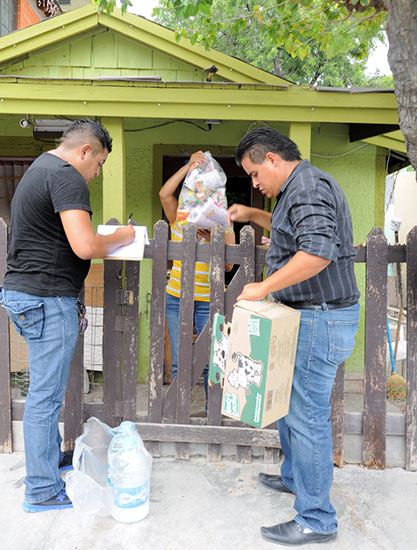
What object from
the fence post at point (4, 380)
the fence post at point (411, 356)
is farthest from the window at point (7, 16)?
the fence post at point (411, 356)

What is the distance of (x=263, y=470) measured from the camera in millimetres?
2908

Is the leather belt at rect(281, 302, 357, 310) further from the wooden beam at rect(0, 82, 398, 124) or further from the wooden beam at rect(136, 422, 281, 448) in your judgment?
the wooden beam at rect(0, 82, 398, 124)

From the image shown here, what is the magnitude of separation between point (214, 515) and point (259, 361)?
1049 mm

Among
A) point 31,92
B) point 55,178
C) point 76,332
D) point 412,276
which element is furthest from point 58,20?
point 412,276

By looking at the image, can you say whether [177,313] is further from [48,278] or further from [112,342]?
[48,278]

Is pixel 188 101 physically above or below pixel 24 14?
below

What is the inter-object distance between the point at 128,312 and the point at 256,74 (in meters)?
2.97

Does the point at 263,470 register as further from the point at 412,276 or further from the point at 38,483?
the point at 412,276

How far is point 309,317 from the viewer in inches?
84.1

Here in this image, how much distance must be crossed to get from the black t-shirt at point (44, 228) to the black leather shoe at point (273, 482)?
1.61 m

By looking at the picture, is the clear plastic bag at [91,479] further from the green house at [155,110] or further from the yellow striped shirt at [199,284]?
the green house at [155,110]

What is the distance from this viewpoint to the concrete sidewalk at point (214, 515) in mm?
2197

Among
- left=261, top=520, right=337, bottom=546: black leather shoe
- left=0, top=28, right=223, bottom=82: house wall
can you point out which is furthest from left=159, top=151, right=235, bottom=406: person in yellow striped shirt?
left=0, top=28, right=223, bottom=82: house wall

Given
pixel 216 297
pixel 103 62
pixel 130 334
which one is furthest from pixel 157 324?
pixel 103 62
